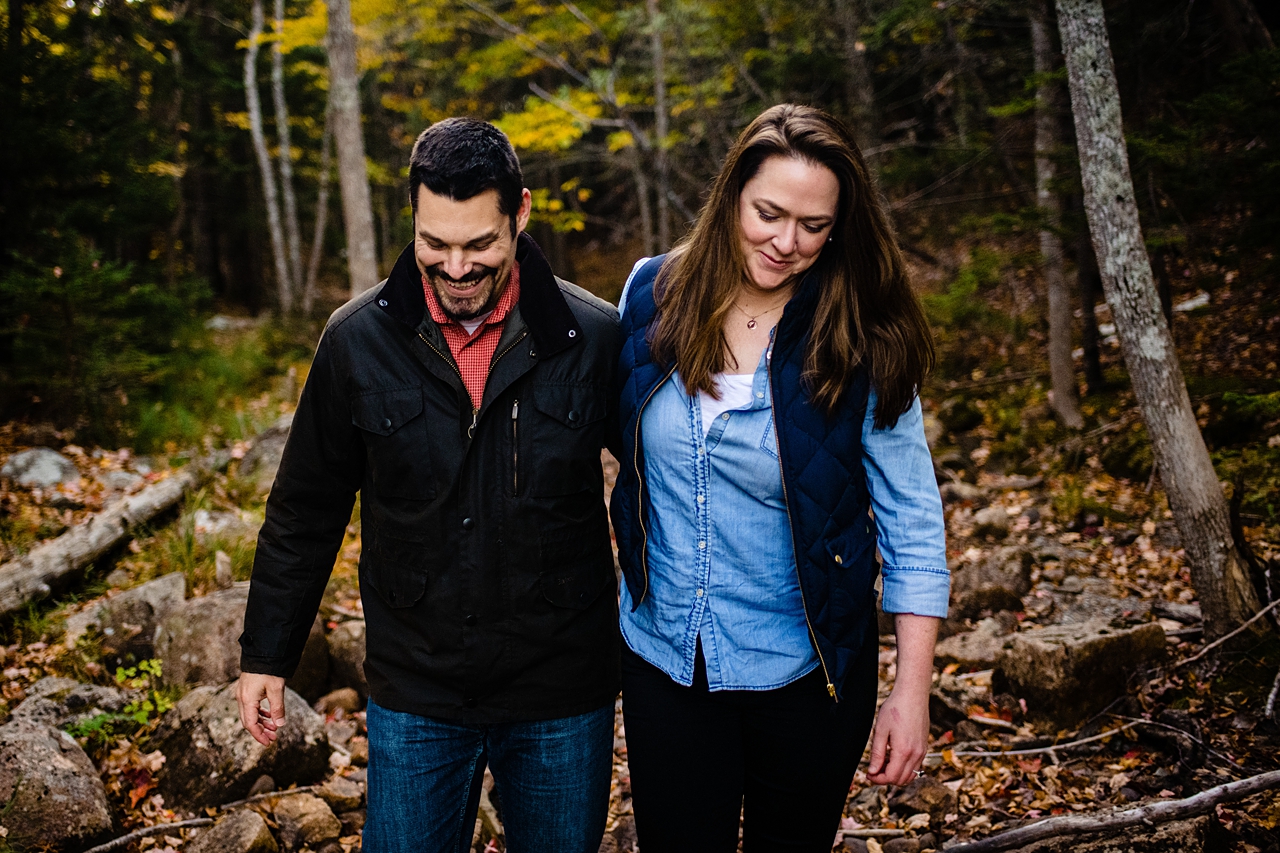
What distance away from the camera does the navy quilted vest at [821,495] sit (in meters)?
1.92

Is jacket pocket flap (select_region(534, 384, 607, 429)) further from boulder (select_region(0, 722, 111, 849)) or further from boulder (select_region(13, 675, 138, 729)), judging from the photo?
boulder (select_region(13, 675, 138, 729))

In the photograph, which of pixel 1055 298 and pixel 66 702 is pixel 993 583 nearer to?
pixel 1055 298

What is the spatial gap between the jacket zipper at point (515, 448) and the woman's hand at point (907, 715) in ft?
3.44

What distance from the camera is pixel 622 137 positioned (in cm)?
1105

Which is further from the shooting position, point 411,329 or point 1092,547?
point 1092,547

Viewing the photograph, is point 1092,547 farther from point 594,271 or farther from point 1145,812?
point 594,271

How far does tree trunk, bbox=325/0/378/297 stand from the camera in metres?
8.75

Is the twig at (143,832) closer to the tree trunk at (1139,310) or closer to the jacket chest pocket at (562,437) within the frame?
the jacket chest pocket at (562,437)

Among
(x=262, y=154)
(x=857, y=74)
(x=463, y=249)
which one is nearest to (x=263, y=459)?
(x=463, y=249)

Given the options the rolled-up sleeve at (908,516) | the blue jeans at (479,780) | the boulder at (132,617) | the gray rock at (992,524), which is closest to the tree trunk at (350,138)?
the boulder at (132,617)

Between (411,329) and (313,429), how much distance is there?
0.38 meters

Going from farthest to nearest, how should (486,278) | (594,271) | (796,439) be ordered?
(594,271) → (486,278) → (796,439)

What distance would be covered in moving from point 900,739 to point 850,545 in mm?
481

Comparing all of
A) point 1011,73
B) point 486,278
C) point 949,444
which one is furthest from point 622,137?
point 486,278
